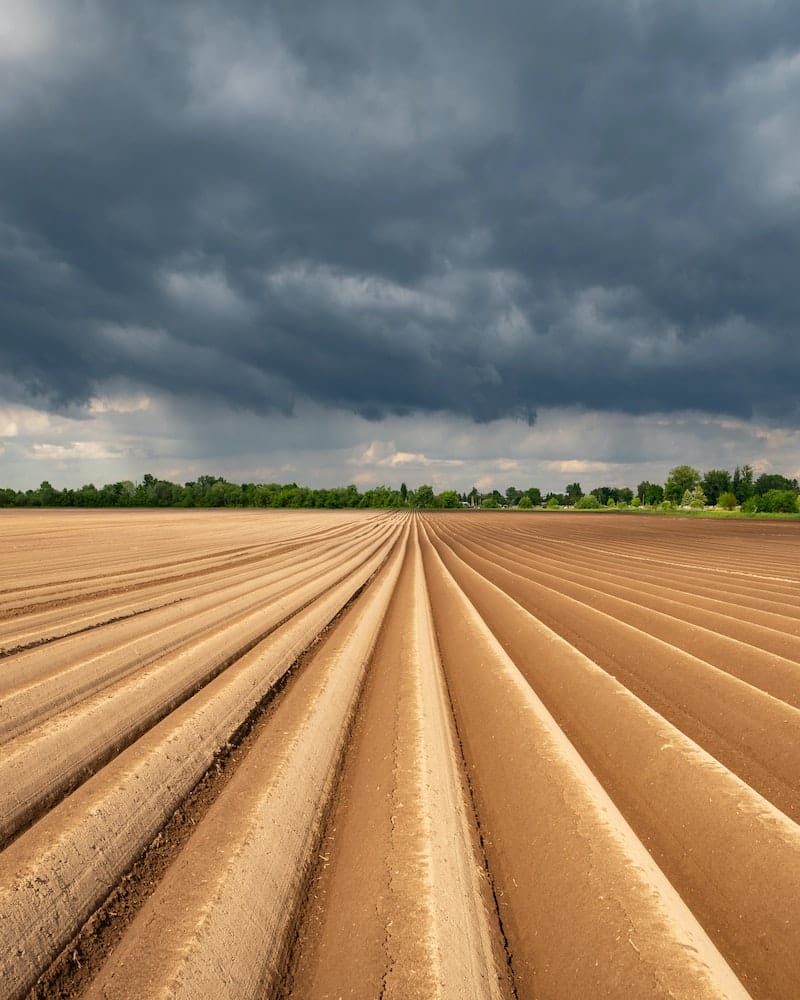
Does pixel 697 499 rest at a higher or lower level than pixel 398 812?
higher

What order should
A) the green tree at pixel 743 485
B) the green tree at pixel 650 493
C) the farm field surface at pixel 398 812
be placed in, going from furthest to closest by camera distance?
the green tree at pixel 650 493 → the green tree at pixel 743 485 → the farm field surface at pixel 398 812

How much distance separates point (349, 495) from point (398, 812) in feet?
487

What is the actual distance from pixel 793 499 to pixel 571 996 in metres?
83.0

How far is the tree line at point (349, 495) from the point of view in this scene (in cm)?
10481

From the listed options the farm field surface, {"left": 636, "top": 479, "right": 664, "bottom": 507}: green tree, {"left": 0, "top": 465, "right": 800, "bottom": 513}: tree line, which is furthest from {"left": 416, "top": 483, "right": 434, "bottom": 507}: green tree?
the farm field surface

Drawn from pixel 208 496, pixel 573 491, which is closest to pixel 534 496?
pixel 573 491

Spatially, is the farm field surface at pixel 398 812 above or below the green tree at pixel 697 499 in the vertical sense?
below

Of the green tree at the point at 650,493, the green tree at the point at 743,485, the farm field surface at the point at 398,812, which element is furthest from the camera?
the green tree at the point at 650,493

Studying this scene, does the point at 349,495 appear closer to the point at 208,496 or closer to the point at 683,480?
the point at 208,496

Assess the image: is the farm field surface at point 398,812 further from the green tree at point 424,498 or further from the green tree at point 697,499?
the green tree at point 424,498

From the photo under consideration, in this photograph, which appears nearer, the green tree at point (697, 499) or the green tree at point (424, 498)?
the green tree at point (697, 499)

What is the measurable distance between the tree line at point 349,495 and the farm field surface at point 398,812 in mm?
77482

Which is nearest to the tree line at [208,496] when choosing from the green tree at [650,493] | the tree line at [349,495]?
the tree line at [349,495]

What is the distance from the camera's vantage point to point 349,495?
150625mm
